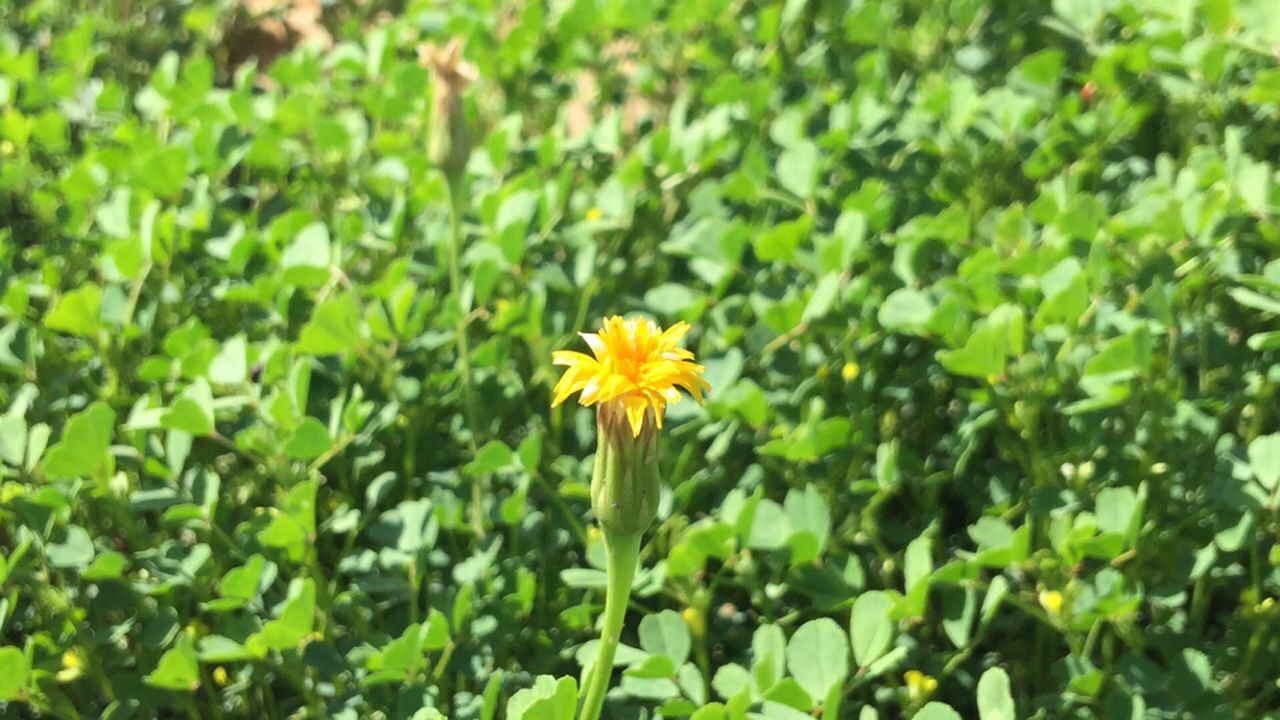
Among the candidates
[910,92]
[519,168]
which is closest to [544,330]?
[519,168]

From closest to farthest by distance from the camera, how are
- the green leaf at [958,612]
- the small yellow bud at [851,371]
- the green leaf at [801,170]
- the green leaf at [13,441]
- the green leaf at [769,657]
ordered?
the green leaf at [769,657] → the green leaf at [958,612] → the green leaf at [13,441] → the small yellow bud at [851,371] → the green leaf at [801,170]

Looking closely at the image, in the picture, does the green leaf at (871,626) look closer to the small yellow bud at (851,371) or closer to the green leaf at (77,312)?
the small yellow bud at (851,371)

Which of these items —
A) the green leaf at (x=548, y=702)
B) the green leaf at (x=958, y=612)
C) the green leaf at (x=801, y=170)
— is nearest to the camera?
the green leaf at (x=548, y=702)

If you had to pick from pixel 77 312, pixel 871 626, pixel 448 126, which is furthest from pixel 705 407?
pixel 77 312

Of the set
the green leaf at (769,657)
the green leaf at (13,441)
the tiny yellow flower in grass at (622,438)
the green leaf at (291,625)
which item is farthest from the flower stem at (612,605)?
the green leaf at (13,441)

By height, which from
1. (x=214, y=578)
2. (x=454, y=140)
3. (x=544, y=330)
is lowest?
(x=214, y=578)

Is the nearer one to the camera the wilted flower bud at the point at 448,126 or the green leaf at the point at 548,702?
the green leaf at the point at 548,702

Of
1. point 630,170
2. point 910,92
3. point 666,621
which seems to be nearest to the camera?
point 666,621

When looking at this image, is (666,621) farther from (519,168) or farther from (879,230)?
(519,168)
